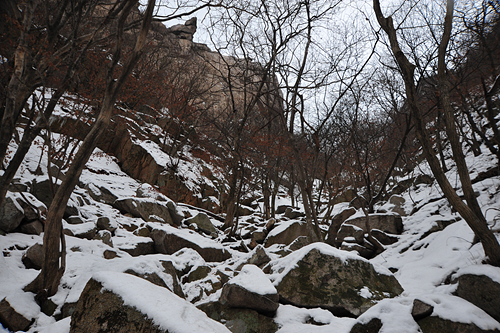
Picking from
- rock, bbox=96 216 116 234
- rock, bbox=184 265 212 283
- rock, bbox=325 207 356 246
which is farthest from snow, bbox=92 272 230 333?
rock, bbox=325 207 356 246

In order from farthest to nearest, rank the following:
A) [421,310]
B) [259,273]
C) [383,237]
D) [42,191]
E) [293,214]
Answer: [293,214] → [383,237] → [42,191] → [259,273] → [421,310]

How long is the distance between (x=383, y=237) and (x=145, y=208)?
7894mm

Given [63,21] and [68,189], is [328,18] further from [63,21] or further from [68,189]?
[68,189]

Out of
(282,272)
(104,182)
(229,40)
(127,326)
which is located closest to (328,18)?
(229,40)

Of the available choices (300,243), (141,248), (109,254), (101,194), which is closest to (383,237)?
(300,243)

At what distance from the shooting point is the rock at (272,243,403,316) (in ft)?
13.2

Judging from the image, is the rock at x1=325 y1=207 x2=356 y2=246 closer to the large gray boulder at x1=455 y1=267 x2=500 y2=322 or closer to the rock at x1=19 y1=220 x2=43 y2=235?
the large gray boulder at x1=455 y1=267 x2=500 y2=322

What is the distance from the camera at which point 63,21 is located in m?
5.18

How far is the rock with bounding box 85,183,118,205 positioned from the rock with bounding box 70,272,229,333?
806 cm

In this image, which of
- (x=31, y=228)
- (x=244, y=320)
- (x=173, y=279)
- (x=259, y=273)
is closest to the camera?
(x=244, y=320)

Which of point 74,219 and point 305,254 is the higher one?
point 305,254

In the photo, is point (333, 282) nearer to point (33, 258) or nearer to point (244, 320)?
point (244, 320)

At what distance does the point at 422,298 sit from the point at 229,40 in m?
9.94

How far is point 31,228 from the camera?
225 inches
